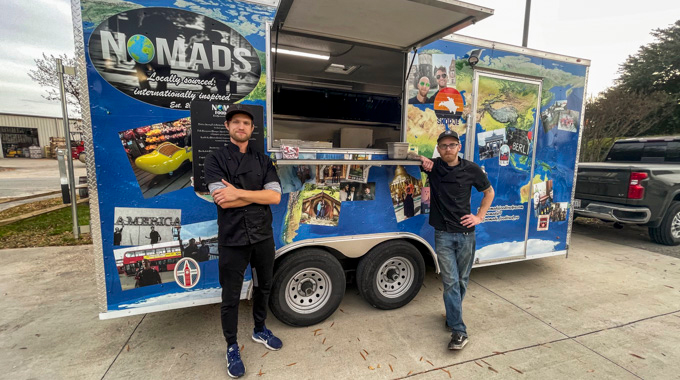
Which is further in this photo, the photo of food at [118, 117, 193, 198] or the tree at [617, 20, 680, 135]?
the tree at [617, 20, 680, 135]

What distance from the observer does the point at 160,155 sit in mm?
2445

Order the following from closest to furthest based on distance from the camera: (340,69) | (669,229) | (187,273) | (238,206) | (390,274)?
(238,206)
(187,273)
(390,274)
(340,69)
(669,229)

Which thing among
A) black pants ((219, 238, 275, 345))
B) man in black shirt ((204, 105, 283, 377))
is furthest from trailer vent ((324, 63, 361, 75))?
black pants ((219, 238, 275, 345))

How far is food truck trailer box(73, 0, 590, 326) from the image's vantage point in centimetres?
234

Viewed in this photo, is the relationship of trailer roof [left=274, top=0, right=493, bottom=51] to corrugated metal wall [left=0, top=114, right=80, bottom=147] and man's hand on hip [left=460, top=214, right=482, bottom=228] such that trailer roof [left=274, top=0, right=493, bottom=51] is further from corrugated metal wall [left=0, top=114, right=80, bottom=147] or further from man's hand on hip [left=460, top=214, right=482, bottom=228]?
corrugated metal wall [left=0, top=114, right=80, bottom=147]

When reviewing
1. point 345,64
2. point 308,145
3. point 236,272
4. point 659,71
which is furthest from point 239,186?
point 659,71

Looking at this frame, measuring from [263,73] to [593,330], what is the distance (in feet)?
13.1

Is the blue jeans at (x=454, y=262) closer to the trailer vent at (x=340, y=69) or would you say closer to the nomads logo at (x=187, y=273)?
the nomads logo at (x=187, y=273)

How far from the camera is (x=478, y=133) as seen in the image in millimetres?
3520

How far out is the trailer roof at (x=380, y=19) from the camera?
246cm

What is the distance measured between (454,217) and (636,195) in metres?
5.03

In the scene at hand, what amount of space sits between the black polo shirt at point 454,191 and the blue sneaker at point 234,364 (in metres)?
1.99

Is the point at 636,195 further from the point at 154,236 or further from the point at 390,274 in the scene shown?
the point at 154,236

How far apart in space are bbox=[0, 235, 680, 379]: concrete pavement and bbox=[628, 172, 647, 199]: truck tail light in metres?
1.96
